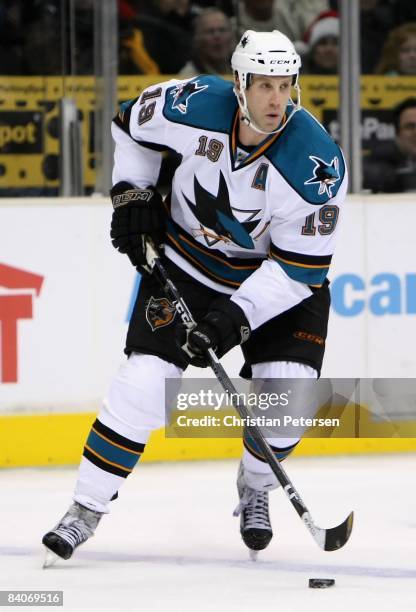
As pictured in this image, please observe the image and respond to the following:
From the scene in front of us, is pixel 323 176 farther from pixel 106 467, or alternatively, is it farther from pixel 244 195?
pixel 106 467

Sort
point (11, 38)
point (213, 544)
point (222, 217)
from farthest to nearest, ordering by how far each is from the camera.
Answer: point (11, 38) → point (213, 544) → point (222, 217)

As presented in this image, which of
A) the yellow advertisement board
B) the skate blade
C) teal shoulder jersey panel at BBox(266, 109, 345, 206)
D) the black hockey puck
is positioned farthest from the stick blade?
the yellow advertisement board

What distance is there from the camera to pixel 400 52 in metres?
5.26

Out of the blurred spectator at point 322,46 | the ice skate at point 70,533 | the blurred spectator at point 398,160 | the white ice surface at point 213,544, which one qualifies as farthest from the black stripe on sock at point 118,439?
the blurred spectator at point 322,46

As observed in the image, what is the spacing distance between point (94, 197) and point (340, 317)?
905mm

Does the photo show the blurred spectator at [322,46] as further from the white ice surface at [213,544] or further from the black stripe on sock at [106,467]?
the black stripe on sock at [106,467]

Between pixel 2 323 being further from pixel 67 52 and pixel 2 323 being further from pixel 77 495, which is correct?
pixel 77 495

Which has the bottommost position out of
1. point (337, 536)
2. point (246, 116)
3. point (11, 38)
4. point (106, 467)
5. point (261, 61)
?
point (337, 536)

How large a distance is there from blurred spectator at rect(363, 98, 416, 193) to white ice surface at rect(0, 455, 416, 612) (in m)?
0.95

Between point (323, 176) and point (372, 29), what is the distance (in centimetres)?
205

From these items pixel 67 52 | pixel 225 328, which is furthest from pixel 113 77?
pixel 225 328

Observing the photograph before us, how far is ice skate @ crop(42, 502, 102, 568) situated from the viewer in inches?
130

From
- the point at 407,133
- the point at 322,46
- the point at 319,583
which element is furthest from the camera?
the point at 407,133

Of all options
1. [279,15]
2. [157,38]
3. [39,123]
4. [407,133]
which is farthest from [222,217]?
[407,133]
